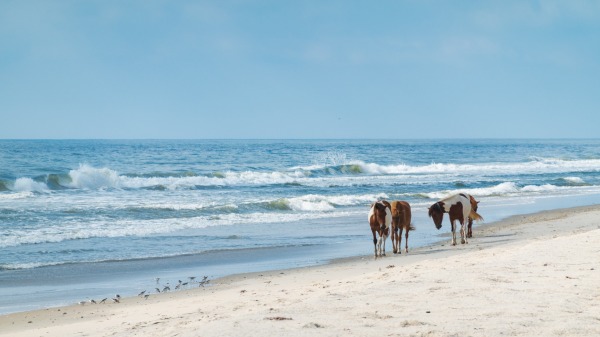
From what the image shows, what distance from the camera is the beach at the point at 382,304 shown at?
237 inches

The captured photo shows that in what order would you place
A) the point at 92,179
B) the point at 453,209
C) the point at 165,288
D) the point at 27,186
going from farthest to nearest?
1. the point at 92,179
2. the point at 27,186
3. the point at 453,209
4. the point at 165,288

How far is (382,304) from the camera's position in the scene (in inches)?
274

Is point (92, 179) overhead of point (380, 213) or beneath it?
beneath

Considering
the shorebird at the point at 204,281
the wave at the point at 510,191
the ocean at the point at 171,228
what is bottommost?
the wave at the point at 510,191

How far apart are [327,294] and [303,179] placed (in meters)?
36.2

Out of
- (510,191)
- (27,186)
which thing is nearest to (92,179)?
(27,186)

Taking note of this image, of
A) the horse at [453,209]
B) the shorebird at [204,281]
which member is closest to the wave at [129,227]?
the shorebird at [204,281]

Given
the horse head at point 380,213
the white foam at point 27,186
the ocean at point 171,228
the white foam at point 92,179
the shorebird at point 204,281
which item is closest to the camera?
the shorebird at point 204,281

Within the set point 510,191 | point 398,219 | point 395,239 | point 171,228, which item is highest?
point 398,219

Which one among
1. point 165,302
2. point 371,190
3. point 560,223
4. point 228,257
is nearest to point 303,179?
point 371,190

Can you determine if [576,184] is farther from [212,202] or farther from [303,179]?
[212,202]

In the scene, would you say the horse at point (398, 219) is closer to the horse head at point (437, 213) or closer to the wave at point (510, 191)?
the horse head at point (437, 213)

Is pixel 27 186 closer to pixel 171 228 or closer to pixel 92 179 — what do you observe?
pixel 92 179

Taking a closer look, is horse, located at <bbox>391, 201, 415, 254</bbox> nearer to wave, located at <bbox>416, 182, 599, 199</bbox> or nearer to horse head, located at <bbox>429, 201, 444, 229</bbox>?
horse head, located at <bbox>429, 201, 444, 229</bbox>
